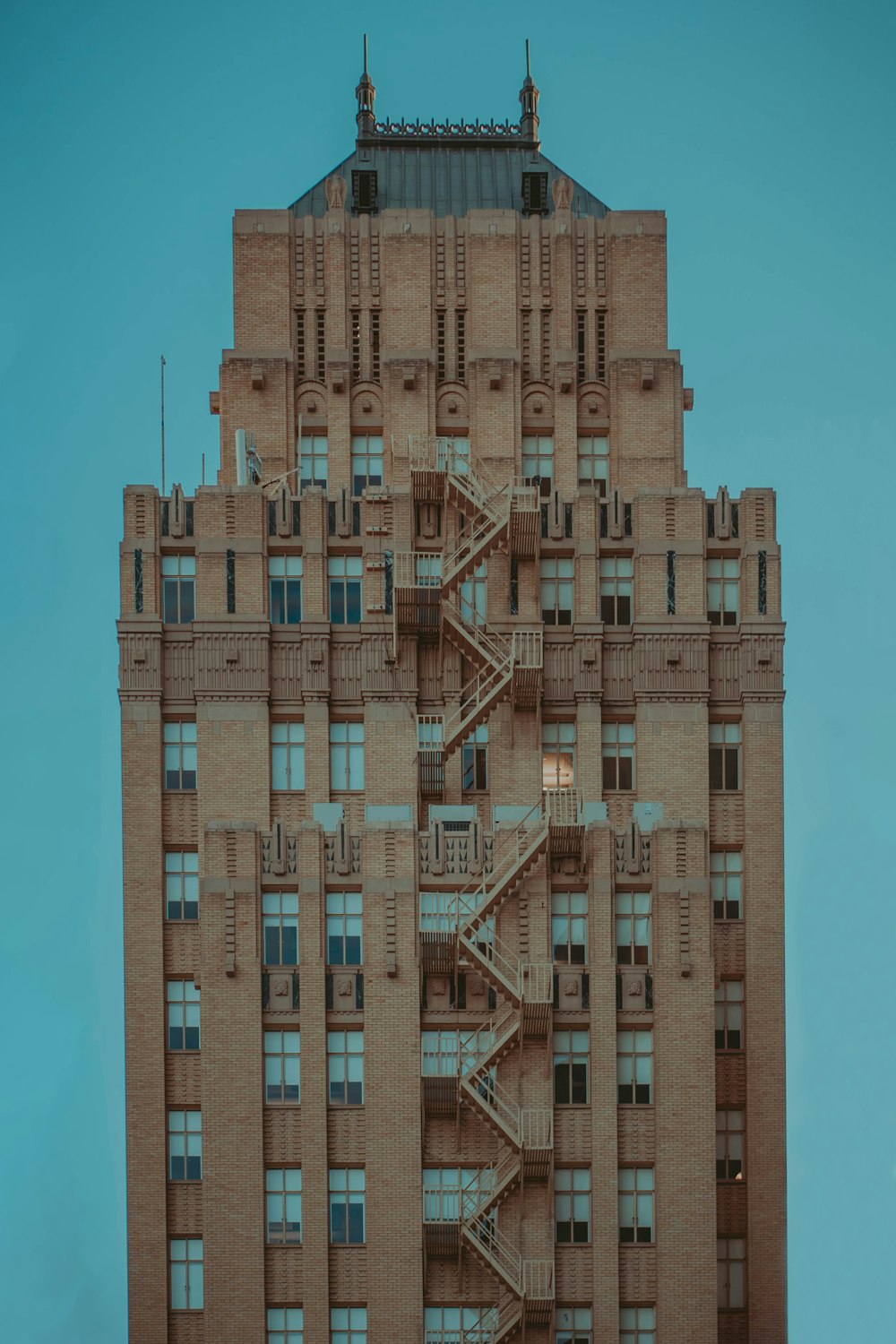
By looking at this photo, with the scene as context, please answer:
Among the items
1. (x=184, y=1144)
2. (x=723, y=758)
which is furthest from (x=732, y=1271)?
(x=184, y=1144)

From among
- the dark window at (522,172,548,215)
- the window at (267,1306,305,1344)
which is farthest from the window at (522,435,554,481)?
the window at (267,1306,305,1344)

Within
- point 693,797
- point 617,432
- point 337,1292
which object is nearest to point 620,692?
point 693,797

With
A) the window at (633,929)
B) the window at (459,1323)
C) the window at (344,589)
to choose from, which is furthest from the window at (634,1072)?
the window at (344,589)

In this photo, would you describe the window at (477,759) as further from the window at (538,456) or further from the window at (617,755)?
the window at (538,456)

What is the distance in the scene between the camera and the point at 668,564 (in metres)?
75.6

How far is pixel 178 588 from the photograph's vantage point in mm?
75750

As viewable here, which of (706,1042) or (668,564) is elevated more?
(668,564)

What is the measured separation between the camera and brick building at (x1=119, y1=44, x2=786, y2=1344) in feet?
235

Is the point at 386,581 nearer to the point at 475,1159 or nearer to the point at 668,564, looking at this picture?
the point at 668,564

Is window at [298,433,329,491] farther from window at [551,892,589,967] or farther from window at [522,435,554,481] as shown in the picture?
window at [551,892,589,967]

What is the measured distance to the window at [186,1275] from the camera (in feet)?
238

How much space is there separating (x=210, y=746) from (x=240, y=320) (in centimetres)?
1513

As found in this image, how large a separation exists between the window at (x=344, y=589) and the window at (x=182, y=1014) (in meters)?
12.8

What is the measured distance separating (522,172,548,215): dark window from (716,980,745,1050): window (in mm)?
27638
